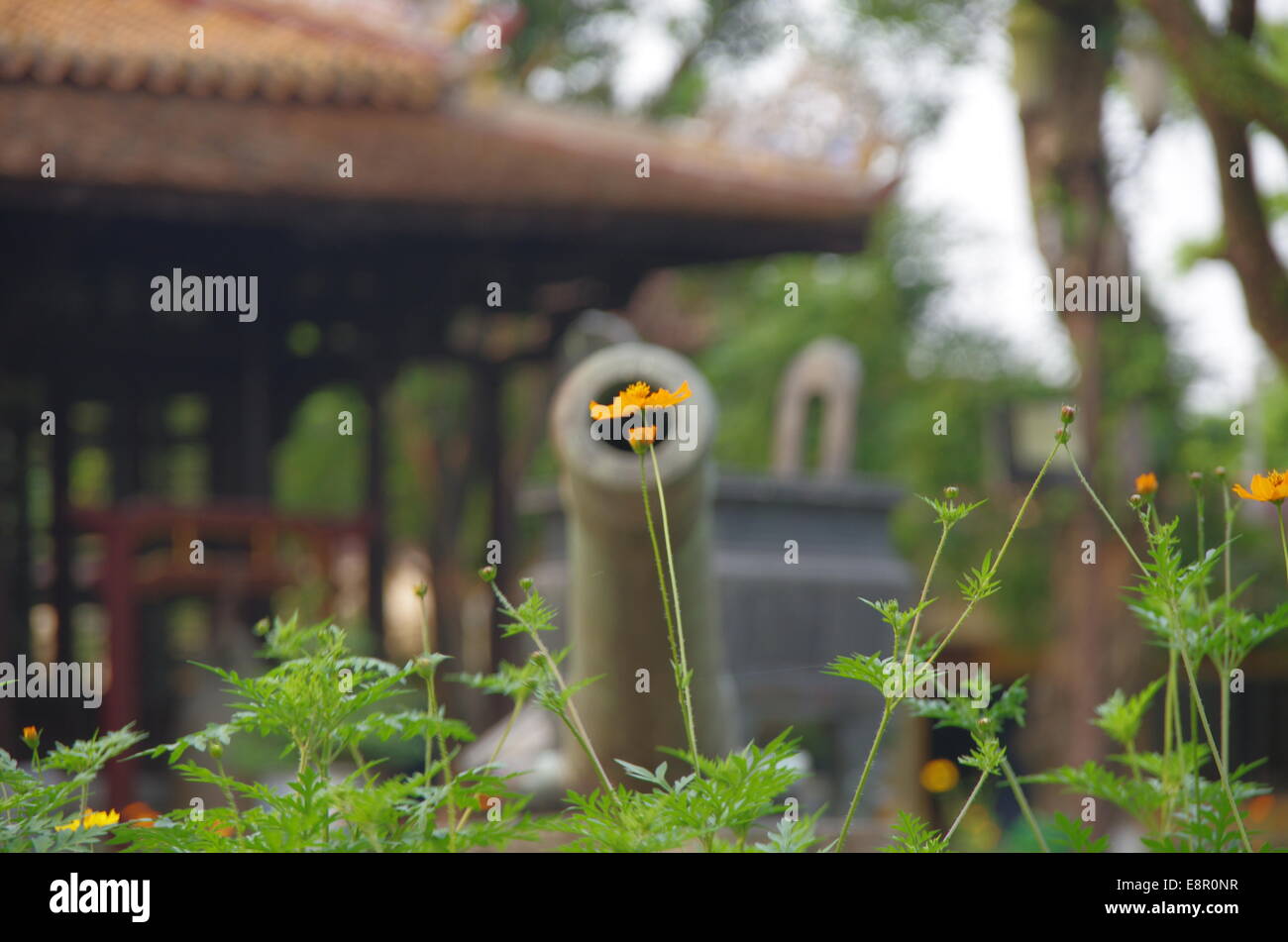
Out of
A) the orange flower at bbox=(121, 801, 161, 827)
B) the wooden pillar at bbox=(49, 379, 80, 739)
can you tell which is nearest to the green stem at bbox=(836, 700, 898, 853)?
the orange flower at bbox=(121, 801, 161, 827)

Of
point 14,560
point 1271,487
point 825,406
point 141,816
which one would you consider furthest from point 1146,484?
point 14,560

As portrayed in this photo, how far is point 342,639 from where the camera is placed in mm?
1259

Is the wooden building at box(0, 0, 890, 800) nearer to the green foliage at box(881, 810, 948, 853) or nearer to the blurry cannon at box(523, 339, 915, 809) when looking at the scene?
the blurry cannon at box(523, 339, 915, 809)

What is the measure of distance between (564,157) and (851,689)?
10.5 ft

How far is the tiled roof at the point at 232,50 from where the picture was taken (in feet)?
23.9

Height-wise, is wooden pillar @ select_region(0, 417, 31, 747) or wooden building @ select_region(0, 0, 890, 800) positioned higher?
wooden building @ select_region(0, 0, 890, 800)

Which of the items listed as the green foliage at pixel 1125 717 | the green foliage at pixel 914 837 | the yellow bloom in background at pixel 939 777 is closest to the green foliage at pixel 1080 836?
the green foliage at pixel 914 837

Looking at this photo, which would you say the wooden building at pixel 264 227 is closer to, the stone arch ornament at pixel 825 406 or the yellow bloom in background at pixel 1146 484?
the stone arch ornament at pixel 825 406

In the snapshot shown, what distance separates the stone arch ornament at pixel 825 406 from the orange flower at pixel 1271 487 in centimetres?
630

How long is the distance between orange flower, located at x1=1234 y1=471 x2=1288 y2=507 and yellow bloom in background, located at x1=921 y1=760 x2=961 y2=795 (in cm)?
1399

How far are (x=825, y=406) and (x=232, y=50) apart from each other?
11.3 feet

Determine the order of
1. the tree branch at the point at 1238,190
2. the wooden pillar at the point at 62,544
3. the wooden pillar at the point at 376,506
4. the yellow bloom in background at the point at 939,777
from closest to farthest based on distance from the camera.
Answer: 1. the tree branch at the point at 1238,190
2. the wooden pillar at the point at 62,544
3. the wooden pillar at the point at 376,506
4. the yellow bloom in background at the point at 939,777

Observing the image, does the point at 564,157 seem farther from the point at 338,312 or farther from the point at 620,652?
the point at 620,652

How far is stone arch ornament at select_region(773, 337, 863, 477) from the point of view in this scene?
25.1 ft
